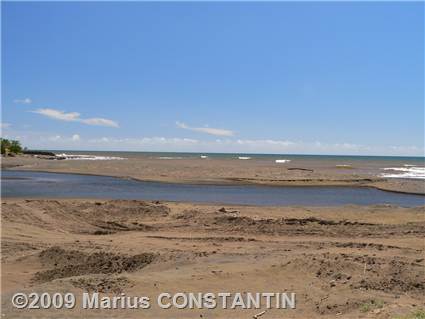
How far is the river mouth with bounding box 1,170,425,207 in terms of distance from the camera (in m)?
22.7

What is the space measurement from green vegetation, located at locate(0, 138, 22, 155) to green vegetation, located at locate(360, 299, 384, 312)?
66.6m

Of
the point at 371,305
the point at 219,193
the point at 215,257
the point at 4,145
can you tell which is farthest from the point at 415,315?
the point at 4,145

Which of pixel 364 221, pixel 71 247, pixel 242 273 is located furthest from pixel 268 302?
pixel 364 221

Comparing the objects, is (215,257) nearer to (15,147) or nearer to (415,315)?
(415,315)

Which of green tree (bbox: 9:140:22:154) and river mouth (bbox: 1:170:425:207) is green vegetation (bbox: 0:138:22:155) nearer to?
green tree (bbox: 9:140:22:154)

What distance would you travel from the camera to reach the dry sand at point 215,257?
23.5ft

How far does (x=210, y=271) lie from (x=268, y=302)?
67.4 inches

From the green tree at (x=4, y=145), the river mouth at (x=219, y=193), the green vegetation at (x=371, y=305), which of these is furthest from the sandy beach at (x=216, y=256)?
the green tree at (x=4, y=145)

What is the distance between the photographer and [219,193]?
84.9ft

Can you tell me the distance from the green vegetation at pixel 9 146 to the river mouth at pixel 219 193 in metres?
39.6

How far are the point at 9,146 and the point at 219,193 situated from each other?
52556 millimetres

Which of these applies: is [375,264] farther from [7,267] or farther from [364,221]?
[7,267]

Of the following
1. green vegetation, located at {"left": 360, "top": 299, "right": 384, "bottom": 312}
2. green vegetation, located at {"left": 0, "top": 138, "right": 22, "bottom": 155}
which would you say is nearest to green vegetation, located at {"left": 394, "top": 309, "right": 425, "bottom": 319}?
green vegetation, located at {"left": 360, "top": 299, "right": 384, "bottom": 312}

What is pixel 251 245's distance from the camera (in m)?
11.3
